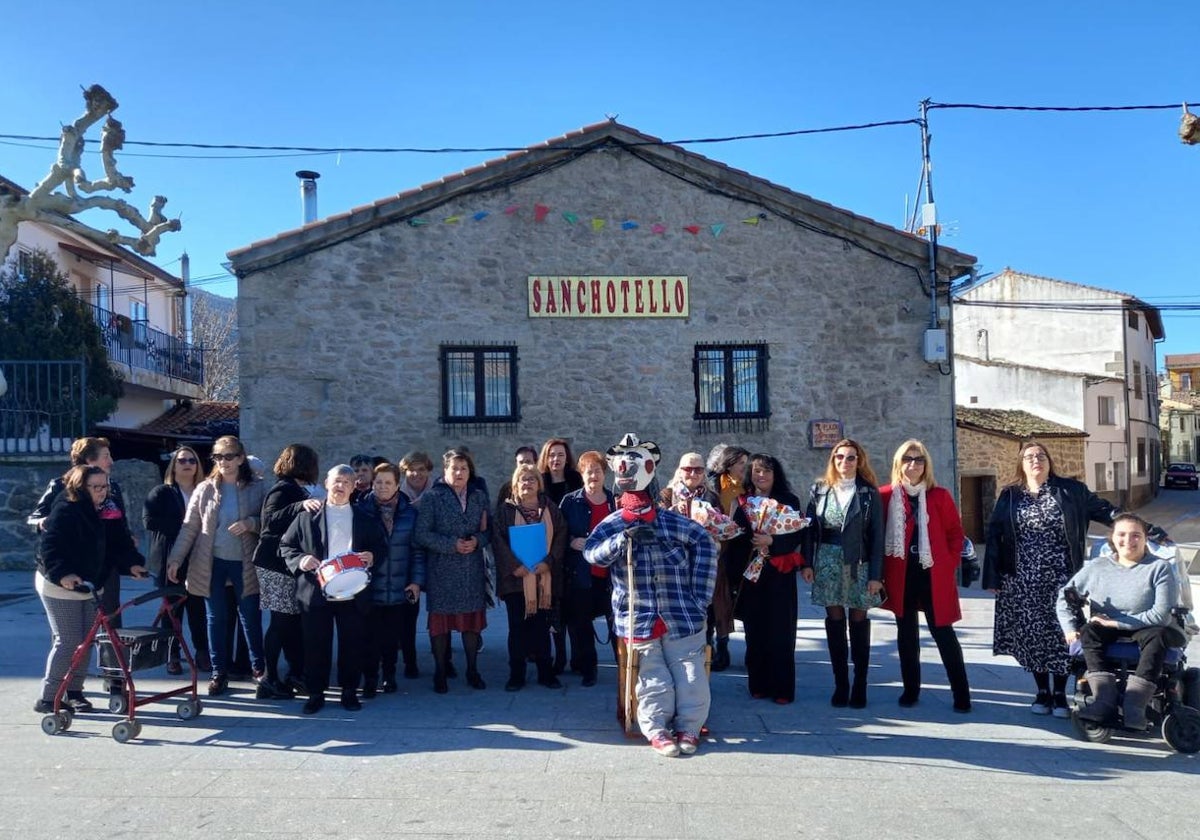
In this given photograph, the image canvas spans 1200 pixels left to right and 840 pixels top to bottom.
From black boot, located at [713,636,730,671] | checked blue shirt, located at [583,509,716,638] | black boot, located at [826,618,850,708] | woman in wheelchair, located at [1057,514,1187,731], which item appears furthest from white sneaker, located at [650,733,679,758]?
woman in wheelchair, located at [1057,514,1187,731]

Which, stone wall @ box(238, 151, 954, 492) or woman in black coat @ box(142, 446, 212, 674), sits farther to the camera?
stone wall @ box(238, 151, 954, 492)

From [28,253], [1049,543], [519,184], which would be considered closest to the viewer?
[1049,543]

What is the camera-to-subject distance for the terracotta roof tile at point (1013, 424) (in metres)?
21.5

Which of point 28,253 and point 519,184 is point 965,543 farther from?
point 28,253

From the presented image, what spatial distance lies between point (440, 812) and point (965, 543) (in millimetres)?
3835

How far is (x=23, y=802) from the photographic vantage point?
4480mm

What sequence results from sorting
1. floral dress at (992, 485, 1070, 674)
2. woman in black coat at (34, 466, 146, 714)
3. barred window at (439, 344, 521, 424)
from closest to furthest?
woman in black coat at (34, 466, 146, 714)
floral dress at (992, 485, 1070, 674)
barred window at (439, 344, 521, 424)

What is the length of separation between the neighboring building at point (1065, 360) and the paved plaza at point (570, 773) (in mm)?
24844

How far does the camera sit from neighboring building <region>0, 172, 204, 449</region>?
22.1 m

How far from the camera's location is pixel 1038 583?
6043mm

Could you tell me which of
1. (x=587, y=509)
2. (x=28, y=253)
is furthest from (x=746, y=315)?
(x=28, y=253)

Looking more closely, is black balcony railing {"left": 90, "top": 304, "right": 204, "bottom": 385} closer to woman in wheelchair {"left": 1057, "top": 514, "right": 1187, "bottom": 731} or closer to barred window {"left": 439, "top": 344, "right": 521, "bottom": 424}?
barred window {"left": 439, "top": 344, "right": 521, "bottom": 424}

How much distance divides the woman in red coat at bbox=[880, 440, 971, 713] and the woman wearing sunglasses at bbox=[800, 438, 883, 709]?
0.14 m

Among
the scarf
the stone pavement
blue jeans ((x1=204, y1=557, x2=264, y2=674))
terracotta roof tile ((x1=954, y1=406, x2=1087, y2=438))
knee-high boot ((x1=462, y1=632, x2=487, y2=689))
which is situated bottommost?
the stone pavement
